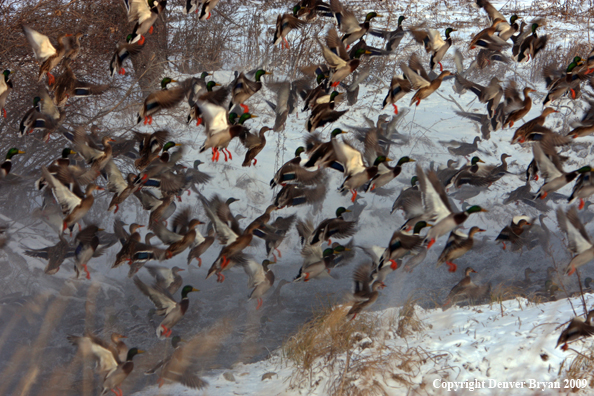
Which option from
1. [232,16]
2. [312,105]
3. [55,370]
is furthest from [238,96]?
[232,16]

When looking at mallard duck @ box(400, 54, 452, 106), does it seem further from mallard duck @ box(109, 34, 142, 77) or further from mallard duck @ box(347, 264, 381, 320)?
mallard duck @ box(109, 34, 142, 77)

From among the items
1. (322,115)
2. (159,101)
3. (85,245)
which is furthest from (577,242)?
(85,245)

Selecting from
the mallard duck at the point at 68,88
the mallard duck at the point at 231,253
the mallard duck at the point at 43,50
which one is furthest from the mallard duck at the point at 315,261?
the mallard duck at the point at 43,50

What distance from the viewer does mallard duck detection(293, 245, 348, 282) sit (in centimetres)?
424

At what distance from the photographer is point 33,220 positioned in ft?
20.0

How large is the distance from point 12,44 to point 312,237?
396 cm

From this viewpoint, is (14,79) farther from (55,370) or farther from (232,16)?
(232,16)

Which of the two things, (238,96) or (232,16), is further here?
(232,16)

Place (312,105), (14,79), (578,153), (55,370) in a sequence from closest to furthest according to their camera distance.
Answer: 1. (312,105)
2. (55,370)
3. (14,79)
4. (578,153)

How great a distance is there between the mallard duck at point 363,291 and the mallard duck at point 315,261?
1.01 ft

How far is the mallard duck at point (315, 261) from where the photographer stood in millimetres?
4242

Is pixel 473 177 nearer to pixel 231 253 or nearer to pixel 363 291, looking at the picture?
pixel 363 291

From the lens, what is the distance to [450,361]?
3.93 meters

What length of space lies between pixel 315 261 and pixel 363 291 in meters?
0.52
